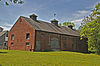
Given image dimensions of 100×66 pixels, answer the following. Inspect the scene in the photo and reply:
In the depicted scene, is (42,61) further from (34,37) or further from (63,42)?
(63,42)

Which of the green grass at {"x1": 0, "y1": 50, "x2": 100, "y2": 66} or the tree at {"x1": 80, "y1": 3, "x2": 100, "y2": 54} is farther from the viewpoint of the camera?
the tree at {"x1": 80, "y1": 3, "x2": 100, "y2": 54}

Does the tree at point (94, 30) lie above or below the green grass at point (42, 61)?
above

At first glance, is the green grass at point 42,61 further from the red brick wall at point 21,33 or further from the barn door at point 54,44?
the barn door at point 54,44

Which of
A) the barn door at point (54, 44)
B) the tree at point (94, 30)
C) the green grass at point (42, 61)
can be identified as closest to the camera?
the green grass at point (42, 61)

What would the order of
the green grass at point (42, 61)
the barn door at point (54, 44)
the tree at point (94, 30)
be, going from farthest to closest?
the barn door at point (54, 44)
the tree at point (94, 30)
the green grass at point (42, 61)

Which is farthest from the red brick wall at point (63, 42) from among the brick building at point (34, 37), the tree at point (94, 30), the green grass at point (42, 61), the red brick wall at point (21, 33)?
the green grass at point (42, 61)

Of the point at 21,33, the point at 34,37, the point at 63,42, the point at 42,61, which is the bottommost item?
the point at 42,61

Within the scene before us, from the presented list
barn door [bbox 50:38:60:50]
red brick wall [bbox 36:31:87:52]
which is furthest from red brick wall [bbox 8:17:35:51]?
barn door [bbox 50:38:60:50]

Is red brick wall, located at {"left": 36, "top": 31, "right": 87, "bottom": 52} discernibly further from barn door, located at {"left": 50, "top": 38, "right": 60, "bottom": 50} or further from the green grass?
the green grass

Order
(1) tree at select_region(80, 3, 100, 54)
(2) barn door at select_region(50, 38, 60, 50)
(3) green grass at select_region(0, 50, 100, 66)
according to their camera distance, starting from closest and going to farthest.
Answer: (3) green grass at select_region(0, 50, 100, 66) → (1) tree at select_region(80, 3, 100, 54) → (2) barn door at select_region(50, 38, 60, 50)

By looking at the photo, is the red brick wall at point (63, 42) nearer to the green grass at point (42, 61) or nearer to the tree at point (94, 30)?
the tree at point (94, 30)

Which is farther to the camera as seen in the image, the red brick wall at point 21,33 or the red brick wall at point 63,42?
the red brick wall at point 63,42

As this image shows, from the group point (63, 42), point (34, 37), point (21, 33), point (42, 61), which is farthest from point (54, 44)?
point (42, 61)

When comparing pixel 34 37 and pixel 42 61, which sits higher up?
pixel 34 37
